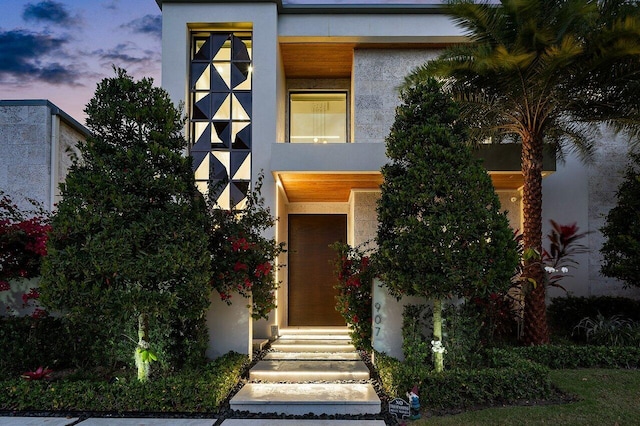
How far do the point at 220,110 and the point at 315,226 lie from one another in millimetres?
3617

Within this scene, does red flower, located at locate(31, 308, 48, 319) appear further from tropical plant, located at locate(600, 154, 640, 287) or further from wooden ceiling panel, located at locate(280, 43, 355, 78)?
tropical plant, located at locate(600, 154, 640, 287)

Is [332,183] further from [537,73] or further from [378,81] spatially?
[537,73]

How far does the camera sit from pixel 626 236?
26.2 feet

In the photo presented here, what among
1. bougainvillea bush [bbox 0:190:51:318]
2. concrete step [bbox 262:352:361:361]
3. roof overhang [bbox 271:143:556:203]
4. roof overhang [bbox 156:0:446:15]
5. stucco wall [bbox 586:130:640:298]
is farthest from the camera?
stucco wall [bbox 586:130:640:298]

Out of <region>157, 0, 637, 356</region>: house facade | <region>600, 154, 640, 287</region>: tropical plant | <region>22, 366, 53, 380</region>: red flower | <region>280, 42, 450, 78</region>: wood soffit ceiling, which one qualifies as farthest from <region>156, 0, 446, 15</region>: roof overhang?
<region>22, 366, 53, 380</region>: red flower

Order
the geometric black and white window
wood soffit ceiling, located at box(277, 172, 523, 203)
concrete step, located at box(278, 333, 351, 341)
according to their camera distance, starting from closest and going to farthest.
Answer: wood soffit ceiling, located at box(277, 172, 523, 203)
concrete step, located at box(278, 333, 351, 341)
the geometric black and white window

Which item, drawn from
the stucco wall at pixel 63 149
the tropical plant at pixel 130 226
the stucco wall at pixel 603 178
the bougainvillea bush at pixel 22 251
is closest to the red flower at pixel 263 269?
the tropical plant at pixel 130 226

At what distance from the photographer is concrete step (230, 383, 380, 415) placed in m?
5.24

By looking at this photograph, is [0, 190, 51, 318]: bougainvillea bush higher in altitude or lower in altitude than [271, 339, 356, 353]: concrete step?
higher

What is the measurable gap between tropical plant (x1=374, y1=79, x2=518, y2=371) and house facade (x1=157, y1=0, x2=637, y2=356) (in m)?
2.55

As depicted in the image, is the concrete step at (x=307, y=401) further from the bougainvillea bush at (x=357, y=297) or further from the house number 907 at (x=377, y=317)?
the bougainvillea bush at (x=357, y=297)

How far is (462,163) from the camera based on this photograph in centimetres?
570

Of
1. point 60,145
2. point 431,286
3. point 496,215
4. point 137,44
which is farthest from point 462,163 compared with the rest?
point 137,44

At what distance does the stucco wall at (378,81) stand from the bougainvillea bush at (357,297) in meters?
3.55
